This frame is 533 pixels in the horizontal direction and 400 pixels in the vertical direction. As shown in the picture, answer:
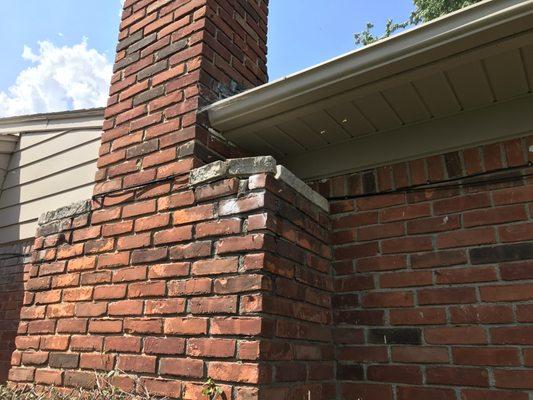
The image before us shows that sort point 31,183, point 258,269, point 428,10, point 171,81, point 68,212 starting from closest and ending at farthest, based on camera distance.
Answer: point 258,269
point 171,81
point 68,212
point 31,183
point 428,10

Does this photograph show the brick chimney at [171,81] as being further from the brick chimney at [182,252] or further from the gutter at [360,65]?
the gutter at [360,65]

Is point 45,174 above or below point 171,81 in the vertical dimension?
above

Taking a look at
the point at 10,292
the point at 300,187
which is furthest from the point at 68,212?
the point at 10,292

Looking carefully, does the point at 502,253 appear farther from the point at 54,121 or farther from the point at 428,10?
the point at 428,10

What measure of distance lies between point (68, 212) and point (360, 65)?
6.17 ft

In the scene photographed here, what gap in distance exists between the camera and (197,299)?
2.05m

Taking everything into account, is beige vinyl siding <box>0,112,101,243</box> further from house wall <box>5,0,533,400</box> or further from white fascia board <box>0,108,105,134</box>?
house wall <box>5,0,533,400</box>

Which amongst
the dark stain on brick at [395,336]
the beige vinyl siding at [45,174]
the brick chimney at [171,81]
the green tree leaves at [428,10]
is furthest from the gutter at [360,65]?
the green tree leaves at [428,10]

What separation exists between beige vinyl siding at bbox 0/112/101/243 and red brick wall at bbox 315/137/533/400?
252 centimetres

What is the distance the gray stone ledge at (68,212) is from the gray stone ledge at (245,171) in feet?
2.65

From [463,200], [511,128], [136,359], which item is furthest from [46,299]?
[511,128]

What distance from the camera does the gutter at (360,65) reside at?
6.03 ft

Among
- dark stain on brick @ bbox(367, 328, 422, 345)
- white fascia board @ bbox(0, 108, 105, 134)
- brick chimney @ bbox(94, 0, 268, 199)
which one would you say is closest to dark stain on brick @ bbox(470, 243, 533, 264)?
dark stain on brick @ bbox(367, 328, 422, 345)

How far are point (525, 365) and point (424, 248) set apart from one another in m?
0.64
